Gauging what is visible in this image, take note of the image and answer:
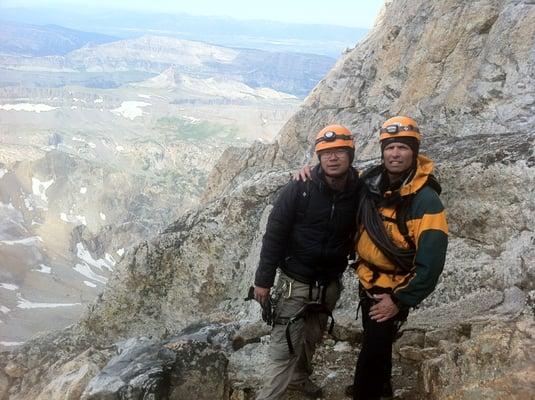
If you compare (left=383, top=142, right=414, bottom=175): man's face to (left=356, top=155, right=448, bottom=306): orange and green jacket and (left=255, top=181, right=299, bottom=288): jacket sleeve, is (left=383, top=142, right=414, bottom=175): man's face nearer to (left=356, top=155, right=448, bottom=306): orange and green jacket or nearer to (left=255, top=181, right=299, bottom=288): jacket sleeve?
(left=356, top=155, right=448, bottom=306): orange and green jacket

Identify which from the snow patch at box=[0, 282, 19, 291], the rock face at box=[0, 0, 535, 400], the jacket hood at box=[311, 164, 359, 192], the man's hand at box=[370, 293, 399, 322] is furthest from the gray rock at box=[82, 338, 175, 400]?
the snow patch at box=[0, 282, 19, 291]

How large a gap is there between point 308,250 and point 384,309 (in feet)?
4.19

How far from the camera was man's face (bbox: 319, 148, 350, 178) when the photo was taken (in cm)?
684

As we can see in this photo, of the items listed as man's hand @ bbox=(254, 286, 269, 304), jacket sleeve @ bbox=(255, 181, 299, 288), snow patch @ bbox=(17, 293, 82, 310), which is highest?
jacket sleeve @ bbox=(255, 181, 299, 288)

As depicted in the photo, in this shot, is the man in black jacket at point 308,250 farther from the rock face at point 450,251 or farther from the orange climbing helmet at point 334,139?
the rock face at point 450,251

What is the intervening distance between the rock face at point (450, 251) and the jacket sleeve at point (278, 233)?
2.71 m

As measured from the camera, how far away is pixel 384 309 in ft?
21.7

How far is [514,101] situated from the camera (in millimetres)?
16391

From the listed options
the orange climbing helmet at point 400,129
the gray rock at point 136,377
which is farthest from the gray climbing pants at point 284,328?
the gray rock at point 136,377

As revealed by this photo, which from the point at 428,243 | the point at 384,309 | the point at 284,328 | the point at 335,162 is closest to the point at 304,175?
the point at 335,162

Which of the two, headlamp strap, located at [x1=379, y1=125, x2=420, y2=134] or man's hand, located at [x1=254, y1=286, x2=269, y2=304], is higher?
headlamp strap, located at [x1=379, y1=125, x2=420, y2=134]

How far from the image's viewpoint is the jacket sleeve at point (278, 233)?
696 centimetres

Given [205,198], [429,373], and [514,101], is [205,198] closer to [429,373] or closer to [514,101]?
[514,101]

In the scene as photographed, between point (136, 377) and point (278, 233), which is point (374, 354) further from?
point (136, 377)
